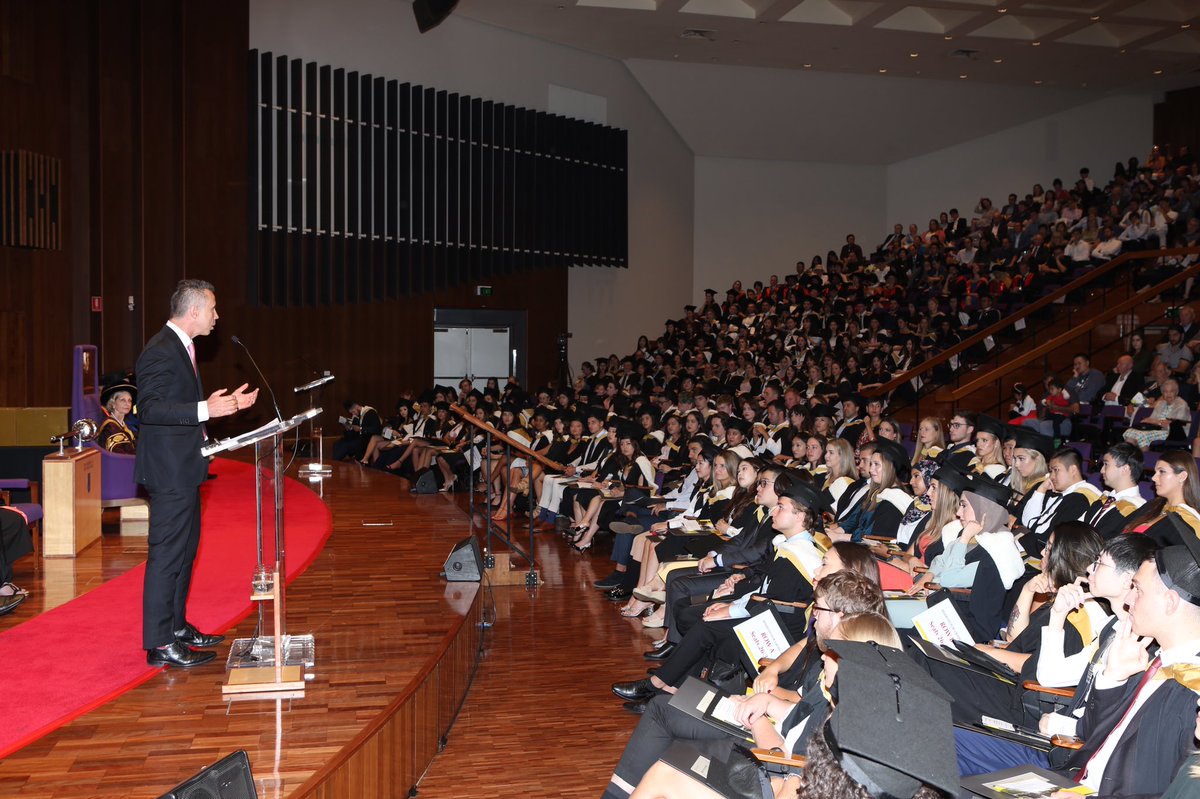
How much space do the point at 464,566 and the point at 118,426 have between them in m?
3.76

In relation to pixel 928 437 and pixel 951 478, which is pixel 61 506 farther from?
pixel 928 437

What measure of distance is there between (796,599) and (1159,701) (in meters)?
2.44

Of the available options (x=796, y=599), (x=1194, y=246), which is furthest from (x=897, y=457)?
(x=1194, y=246)

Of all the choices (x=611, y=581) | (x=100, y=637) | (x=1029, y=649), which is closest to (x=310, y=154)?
(x=611, y=581)

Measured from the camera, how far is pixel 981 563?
4961 millimetres

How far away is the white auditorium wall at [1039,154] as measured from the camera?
21031mm

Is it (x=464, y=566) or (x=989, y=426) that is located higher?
(x=989, y=426)

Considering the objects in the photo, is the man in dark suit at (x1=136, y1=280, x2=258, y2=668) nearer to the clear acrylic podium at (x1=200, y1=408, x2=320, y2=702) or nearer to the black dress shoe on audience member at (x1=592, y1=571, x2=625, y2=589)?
the clear acrylic podium at (x1=200, y1=408, x2=320, y2=702)

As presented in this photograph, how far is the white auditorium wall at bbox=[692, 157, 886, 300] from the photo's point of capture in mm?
22578

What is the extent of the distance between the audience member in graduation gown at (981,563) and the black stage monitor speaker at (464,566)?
266 cm

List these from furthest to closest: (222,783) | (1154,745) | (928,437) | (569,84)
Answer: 1. (569,84)
2. (928,437)
3. (1154,745)
4. (222,783)

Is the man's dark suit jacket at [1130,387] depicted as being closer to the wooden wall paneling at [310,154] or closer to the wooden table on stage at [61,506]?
the wooden table on stage at [61,506]

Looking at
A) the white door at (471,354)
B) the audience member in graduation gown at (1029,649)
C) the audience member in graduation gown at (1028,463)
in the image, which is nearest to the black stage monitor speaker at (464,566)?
the audience member in graduation gown at (1029,649)

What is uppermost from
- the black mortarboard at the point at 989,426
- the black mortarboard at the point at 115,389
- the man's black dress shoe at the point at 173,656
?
the black mortarboard at the point at 115,389
